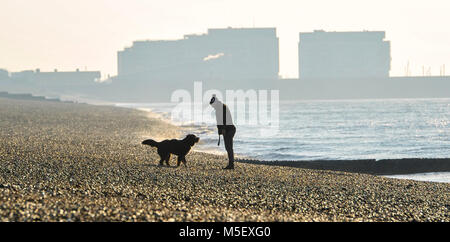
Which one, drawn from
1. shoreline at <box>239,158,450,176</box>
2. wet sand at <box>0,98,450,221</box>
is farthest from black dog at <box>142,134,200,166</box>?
shoreline at <box>239,158,450,176</box>

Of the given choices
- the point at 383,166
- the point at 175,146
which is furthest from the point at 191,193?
the point at 383,166

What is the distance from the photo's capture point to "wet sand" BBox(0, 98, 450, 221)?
9.47 m

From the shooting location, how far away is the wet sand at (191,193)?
9473 mm

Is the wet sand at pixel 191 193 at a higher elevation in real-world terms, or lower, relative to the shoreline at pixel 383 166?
higher

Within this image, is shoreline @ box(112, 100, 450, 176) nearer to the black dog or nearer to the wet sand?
the wet sand

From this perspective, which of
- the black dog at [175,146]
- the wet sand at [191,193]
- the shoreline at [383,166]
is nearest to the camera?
the wet sand at [191,193]

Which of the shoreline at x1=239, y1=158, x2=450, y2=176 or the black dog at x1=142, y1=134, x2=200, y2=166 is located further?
the shoreline at x1=239, y1=158, x2=450, y2=176

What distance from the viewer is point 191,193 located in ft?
39.8

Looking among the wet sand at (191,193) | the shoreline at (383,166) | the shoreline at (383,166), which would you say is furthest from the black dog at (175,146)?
the shoreline at (383,166)

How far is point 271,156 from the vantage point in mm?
27656

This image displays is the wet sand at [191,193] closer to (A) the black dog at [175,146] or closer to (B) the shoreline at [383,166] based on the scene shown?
(A) the black dog at [175,146]
